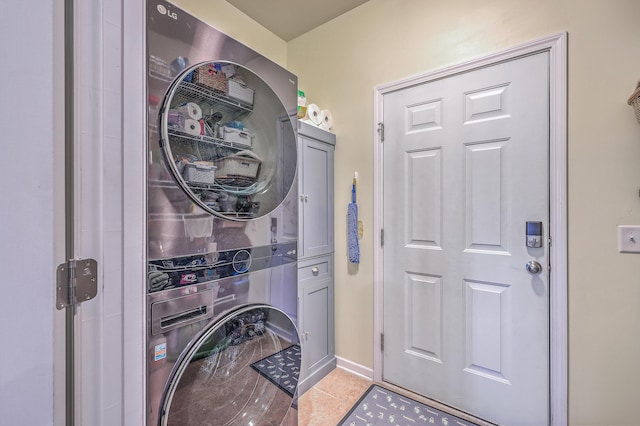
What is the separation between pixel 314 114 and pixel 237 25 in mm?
880

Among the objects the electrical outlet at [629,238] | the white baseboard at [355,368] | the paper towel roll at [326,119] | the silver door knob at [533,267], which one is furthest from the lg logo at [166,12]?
the white baseboard at [355,368]

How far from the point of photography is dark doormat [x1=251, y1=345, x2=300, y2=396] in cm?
123

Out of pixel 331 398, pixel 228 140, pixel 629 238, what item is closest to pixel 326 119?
pixel 228 140

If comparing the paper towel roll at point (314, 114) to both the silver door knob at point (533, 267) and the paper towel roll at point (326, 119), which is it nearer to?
the paper towel roll at point (326, 119)

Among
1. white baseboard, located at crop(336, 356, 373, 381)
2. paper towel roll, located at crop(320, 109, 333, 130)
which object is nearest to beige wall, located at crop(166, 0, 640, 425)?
paper towel roll, located at crop(320, 109, 333, 130)

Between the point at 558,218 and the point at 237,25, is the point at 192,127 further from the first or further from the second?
the point at 558,218

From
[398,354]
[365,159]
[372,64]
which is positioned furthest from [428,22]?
[398,354]

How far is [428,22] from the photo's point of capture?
178 cm

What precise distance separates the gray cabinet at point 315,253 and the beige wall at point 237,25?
0.94 metres

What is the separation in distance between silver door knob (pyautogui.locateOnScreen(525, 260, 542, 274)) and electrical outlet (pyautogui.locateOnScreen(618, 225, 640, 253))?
31 centimetres

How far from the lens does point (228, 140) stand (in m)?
1.10

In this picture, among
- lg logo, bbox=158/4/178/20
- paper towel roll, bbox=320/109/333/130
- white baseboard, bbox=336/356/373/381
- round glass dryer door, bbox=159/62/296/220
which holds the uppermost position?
paper towel roll, bbox=320/109/333/130
